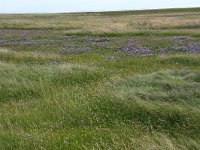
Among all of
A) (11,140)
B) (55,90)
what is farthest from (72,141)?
(55,90)

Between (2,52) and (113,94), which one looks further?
(2,52)

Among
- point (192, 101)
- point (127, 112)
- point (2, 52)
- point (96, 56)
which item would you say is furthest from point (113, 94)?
point (2, 52)

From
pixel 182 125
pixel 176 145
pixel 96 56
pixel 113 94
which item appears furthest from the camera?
pixel 96 56

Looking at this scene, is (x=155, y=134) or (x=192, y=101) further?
(x=192, y=101)

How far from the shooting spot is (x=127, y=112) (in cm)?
883

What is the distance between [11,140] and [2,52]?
52.4 ft

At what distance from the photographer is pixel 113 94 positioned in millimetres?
9609

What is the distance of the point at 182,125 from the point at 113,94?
2.21 m

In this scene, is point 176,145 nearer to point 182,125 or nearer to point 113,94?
point 182,125

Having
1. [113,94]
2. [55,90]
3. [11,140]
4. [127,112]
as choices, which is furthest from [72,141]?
[55,90]

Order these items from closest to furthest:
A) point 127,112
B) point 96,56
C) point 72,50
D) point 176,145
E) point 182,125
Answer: point 176,145 → point 182,125 → point 127,112 → point 96,56 → point 72,50

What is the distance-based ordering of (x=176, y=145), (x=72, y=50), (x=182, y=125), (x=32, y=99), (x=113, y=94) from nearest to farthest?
(x=176, y=145) < (x=182, y=125) < (x=113, y=94) < (x=32, y=99) < (x=72, y=50)

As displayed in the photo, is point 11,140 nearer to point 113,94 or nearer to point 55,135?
point 55,135

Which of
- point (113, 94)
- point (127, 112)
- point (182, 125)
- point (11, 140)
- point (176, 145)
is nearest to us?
point (176, 145)
